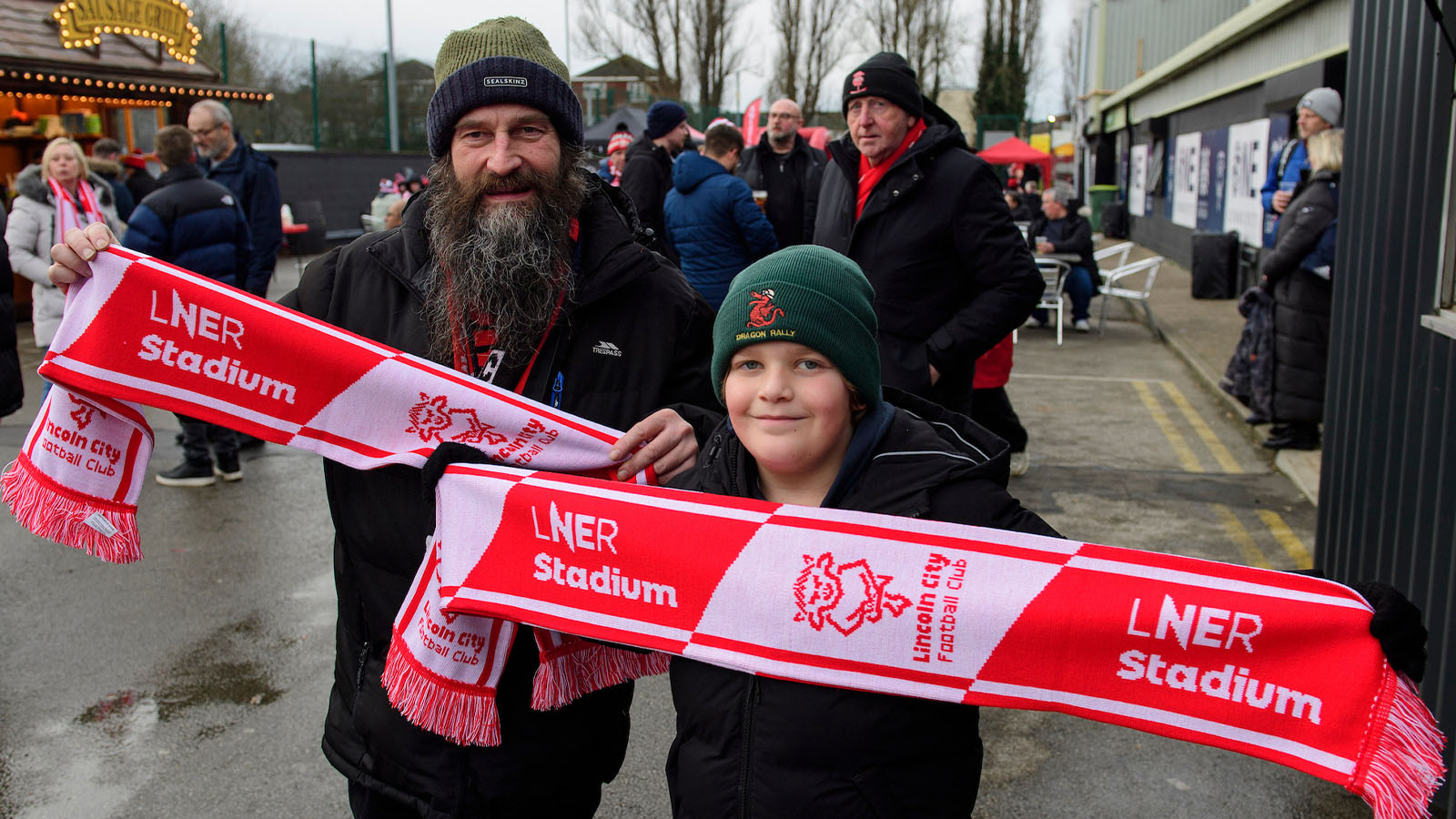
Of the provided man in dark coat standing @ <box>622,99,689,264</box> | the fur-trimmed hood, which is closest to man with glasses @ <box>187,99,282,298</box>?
the fur-trimmed hood

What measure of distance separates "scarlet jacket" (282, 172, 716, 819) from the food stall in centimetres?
1371

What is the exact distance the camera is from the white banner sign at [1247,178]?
14.9 meters

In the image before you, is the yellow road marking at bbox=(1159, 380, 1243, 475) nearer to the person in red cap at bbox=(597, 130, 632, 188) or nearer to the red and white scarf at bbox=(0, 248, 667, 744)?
the person in red cap at bbox=(597, 130, 632, 188)

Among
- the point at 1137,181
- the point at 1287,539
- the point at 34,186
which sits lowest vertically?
the point at 1287,539

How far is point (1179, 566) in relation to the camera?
1.87 m

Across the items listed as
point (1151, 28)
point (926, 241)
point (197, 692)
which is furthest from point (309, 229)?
point (1151, 28)

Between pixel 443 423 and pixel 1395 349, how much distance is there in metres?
3.24

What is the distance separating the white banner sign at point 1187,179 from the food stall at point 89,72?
1640 cm

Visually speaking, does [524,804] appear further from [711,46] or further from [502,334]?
[711,46]

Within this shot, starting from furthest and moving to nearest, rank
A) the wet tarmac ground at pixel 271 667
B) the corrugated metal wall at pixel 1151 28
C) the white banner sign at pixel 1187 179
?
1. the corrugated metal wall at pixel 1151 28
2. the white banner sign at pixel 1187 179
3. the wet tarmac ground at pixel 271 667

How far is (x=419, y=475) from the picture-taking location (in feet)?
7.86

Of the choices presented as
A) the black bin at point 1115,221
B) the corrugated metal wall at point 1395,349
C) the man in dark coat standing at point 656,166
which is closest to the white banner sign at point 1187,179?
the black bin at point 1115,221

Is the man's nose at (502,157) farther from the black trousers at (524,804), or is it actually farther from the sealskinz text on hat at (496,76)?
the black trousers at (524,804)

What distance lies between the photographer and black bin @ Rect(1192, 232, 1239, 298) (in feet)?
50.7
